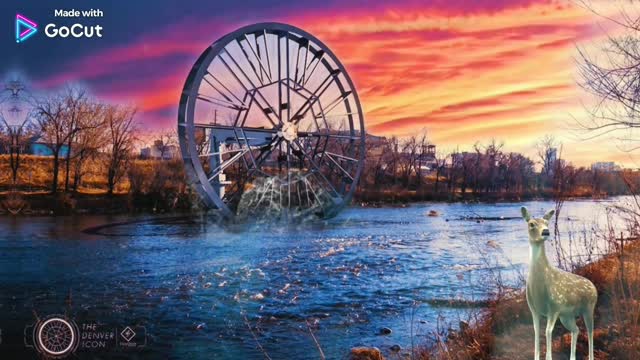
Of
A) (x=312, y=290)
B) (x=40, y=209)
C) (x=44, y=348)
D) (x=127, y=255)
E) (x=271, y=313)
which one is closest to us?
(x=44, y=348)

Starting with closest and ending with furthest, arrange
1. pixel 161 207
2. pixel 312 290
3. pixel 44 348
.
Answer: pixel 44 348 < pixel 312 290 < pixel 161 207

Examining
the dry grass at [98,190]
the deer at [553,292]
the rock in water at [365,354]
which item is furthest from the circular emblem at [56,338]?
the deer at [553,292]

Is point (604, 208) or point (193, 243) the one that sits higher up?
point (604, 208)

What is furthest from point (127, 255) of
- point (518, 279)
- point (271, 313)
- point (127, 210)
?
point (518, 279)

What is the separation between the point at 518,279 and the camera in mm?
3727

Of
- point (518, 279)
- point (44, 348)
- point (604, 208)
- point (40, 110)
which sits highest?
point (40, 110)

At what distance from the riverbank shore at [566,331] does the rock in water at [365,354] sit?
25 cm

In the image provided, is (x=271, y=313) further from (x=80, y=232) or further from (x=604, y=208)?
(x=80, y=232)

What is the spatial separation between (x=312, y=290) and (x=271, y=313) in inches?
23.5

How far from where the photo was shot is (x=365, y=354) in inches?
110

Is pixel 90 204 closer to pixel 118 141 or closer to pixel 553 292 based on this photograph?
pixel 118 141

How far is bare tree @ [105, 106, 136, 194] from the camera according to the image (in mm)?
4309

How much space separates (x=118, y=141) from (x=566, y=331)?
4.05 metres

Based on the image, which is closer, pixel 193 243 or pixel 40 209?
pixel 40 209
